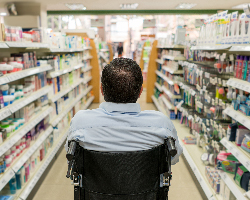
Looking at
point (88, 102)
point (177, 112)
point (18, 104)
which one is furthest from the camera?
point (88, 102)

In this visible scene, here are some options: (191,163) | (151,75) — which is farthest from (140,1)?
(191,163)

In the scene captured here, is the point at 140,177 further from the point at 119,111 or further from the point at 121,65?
the point at 121,65

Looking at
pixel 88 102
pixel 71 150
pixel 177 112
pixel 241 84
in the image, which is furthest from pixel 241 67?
pixel 88 102

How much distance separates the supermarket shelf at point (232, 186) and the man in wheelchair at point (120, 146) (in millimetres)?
1177

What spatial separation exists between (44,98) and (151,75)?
15.6 feet

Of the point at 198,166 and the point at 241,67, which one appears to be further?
the point at 198,166

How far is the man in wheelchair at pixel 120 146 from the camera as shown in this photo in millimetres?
1197

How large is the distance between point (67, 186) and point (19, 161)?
866 mm

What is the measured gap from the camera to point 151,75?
783 cm

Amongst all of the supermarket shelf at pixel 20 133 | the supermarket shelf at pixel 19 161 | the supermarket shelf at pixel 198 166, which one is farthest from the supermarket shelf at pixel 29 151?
the supermarket shelf at pixel 198 166

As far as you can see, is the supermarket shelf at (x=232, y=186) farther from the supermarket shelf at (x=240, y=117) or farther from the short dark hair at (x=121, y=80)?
the short dark hair at (x=121, y=80)

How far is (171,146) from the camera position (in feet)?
3.77

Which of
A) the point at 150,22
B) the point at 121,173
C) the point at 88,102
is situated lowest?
the point at 88,102

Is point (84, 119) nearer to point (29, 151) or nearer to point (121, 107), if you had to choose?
point (121, 107)
